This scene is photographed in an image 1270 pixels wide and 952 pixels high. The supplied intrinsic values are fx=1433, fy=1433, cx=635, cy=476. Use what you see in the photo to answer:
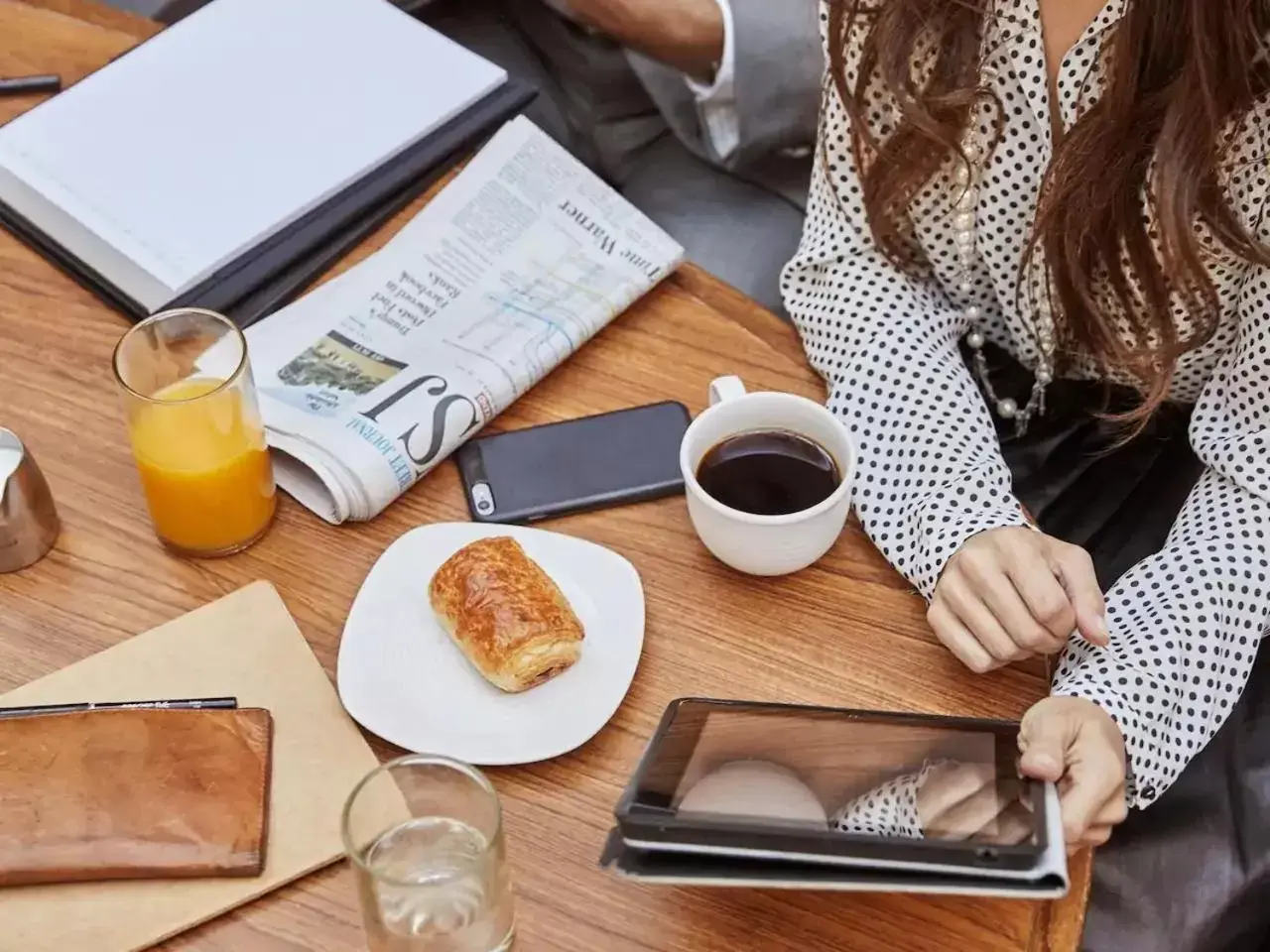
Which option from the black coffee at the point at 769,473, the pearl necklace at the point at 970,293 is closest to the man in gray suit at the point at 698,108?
the pearl necklace at the point at 970,293

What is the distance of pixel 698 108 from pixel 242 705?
0.87 meters

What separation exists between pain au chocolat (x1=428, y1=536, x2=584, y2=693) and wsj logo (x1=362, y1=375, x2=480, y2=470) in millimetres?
107

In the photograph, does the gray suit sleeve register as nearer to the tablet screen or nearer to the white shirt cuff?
the white shirt cuff

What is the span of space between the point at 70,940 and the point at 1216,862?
77 centimetres

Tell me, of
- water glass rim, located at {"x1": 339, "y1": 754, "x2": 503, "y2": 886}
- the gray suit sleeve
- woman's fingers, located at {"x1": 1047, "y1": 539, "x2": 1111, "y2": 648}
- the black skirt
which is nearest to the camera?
water glass rim, located at {"x1": 339, "y1": 754, "x2": 503, "y2": 886}

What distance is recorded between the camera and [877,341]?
110 centimetres

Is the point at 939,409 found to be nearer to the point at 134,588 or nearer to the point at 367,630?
the point at 367,630

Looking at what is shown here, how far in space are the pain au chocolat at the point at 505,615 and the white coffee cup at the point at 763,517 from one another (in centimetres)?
11

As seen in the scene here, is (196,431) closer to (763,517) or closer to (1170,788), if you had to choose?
(763,517)

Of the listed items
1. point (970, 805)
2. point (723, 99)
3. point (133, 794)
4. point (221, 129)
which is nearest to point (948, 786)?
point (970, 805)

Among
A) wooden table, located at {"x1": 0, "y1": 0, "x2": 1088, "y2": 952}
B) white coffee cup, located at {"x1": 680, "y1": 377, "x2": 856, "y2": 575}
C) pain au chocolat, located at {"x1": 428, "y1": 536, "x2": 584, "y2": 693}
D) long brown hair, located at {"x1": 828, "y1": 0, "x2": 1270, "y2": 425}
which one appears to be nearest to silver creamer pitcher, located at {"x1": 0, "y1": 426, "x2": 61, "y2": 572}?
wooden table, located at {"x1": 0, "y1": 0, "x2": 1088, "y2": 952}

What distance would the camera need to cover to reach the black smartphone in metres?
0.98

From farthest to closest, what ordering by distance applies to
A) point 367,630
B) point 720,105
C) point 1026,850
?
point 720,105, point 367,630, point 1026,850

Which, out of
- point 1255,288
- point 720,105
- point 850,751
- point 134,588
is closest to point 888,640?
point 850,751
